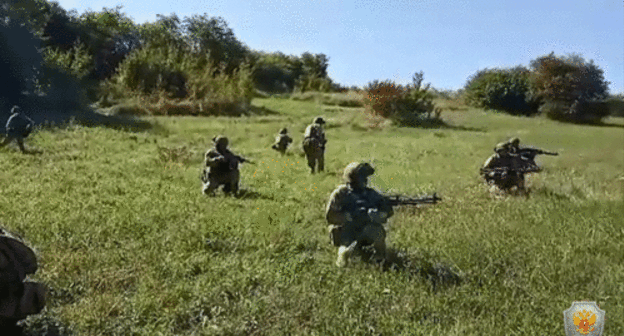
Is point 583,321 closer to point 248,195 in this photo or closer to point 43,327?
point 43,327

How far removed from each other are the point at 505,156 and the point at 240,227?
19.7 feet

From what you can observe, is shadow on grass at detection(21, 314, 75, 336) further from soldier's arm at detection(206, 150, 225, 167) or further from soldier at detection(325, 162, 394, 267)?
soldier's arm at detection(206, 150, 225, 167)

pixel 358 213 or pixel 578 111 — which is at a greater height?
pixel 578 111

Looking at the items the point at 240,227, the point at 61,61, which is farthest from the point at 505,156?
the point at 61,61

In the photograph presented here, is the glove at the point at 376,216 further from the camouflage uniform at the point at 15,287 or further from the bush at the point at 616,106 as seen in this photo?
the bush at the point at 616,106

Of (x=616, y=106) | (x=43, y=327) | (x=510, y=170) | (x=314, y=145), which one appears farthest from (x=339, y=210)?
(x=616, y=106)

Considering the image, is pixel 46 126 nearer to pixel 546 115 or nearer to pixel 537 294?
pixel 537 294

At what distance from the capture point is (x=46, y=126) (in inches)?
746

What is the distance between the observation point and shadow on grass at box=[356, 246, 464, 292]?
17.8 ft

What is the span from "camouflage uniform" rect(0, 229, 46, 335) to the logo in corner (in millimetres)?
3987

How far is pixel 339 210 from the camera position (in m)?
6.07

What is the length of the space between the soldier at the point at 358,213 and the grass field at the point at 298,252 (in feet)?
0.89

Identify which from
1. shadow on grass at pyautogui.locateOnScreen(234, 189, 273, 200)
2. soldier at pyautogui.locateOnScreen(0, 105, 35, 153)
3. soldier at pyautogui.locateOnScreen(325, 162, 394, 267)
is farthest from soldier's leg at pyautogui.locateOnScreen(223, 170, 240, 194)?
soldier at pyautogui.locateOnScreen(0, 105, 35, 153)

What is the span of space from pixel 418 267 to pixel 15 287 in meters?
3.92
